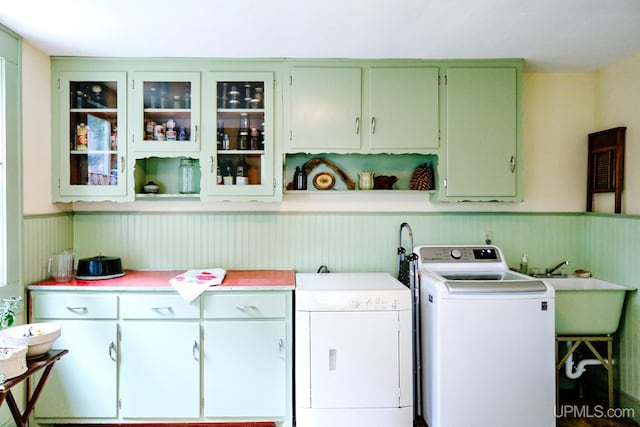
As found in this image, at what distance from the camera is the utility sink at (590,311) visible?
2619 millimetres

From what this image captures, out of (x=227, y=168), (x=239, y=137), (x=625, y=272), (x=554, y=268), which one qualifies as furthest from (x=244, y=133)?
(x=625, y=272)

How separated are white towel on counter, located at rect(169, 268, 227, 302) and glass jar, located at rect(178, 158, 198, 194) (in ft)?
2.10

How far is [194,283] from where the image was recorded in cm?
248

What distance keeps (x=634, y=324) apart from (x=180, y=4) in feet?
10.7

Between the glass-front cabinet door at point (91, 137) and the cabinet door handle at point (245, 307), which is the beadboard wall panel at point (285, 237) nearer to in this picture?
the glass-front cabinet door at point (91, 137)

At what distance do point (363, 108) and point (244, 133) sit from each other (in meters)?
0.82

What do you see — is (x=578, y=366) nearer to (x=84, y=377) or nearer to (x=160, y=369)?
(x=160, y=369)

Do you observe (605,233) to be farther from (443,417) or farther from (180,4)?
(180,4)

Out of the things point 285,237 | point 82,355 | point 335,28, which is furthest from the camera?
point 285,237

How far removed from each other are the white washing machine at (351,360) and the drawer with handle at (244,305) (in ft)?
0.52

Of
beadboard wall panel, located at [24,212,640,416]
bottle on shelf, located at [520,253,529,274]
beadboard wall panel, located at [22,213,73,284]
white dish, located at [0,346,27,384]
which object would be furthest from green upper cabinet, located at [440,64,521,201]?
beadboard wall panel, located at [22,213,73,284]

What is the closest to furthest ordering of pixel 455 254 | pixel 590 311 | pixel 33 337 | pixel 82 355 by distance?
pixel 33 337 → pixel 82 355 → pixel 590 311 → pixel 455 254

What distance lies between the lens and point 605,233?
2.88 m

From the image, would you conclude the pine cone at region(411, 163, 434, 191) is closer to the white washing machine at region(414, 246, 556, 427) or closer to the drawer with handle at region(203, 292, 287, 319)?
the white washing machine at region(414, 246, 556, 427)
